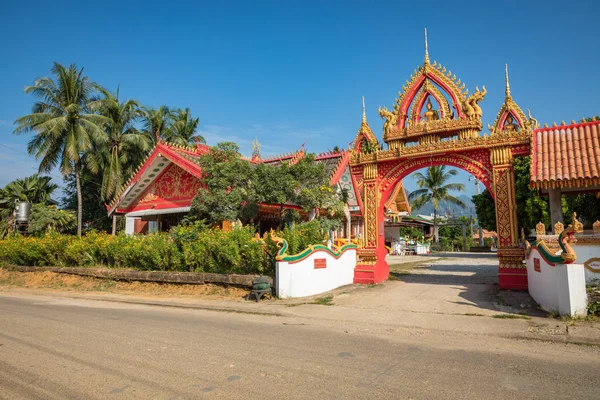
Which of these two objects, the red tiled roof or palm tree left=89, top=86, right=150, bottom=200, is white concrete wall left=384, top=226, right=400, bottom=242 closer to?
palm tree left=89, top=86, right=150, bottom=200

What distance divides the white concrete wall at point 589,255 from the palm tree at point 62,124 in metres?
24.6

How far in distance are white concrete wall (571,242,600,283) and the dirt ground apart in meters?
7.95

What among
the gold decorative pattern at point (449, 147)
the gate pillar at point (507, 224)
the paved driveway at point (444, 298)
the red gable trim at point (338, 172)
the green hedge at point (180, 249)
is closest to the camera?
the paved driveway at point (444, 298)

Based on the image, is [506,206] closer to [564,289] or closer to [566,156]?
[566,156]

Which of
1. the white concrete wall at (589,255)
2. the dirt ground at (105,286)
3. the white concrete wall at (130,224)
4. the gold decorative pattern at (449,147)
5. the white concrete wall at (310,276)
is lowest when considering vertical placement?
the dirt ground at (105,286)

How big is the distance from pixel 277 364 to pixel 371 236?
887 centimetres

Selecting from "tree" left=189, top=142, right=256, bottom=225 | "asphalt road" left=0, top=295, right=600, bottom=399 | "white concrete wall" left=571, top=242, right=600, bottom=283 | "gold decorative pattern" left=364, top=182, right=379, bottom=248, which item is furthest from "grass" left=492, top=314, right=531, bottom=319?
"tree" left=189, top=142, right=256, bottom=225

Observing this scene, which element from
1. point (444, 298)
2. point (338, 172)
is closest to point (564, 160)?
point (444, 298)

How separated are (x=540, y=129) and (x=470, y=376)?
371 inches

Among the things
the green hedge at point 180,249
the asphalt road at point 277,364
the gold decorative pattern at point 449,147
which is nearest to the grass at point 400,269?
the gold decorative pattern at point 449,147

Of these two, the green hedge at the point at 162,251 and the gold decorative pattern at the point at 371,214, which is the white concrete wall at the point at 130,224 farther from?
the gold decorative pattern at the point at 371,214

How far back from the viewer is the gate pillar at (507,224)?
1099 centimetres

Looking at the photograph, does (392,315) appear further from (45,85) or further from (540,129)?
(45,85)

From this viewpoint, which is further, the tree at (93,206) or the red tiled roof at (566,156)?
the tree at (93,206)
